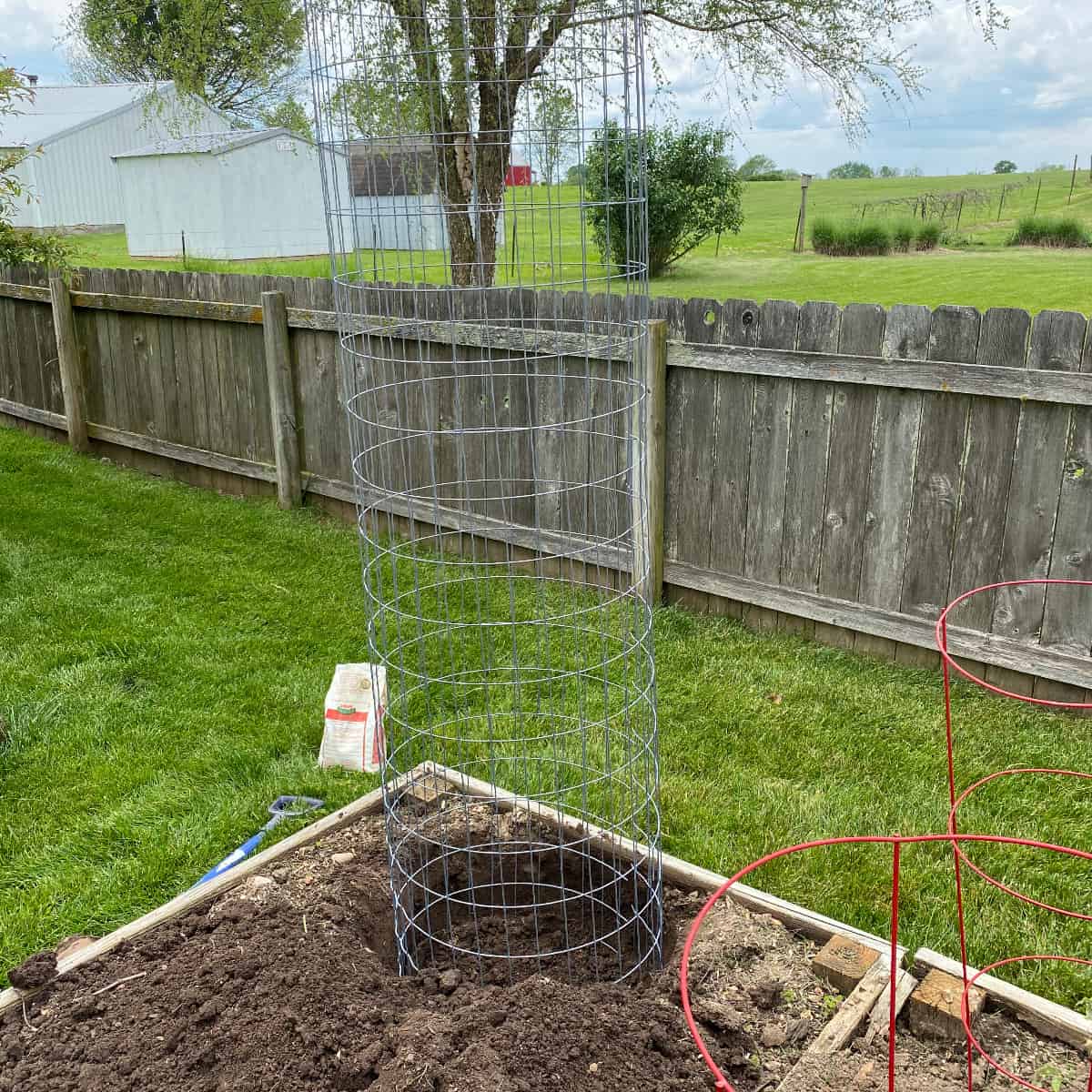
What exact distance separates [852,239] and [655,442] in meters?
18.3

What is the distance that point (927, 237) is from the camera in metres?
21.3

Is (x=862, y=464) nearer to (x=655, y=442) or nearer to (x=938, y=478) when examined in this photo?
(x=938, y=478)

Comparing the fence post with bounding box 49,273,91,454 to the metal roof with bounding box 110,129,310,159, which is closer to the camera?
the fence post with bounding box 49,273,91,454

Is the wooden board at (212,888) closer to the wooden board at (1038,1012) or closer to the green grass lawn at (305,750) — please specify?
the green grass lawn at (305,750)

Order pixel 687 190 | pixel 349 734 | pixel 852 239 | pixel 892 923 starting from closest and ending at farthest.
Answer: pixel 892 923
pixel 349 734
pixel 687 190
pixel 852 239

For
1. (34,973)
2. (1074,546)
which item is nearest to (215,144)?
(1074,546)

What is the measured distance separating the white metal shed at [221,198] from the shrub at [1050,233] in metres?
16.9

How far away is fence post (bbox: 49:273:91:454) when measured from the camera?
8336mm

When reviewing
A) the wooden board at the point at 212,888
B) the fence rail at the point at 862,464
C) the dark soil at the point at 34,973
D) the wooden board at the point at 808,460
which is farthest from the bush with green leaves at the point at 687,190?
the dark soil at the point at 34,973

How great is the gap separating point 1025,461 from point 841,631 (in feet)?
3.86

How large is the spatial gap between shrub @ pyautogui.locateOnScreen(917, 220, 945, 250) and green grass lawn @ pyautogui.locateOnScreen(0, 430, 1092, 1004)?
736 inches

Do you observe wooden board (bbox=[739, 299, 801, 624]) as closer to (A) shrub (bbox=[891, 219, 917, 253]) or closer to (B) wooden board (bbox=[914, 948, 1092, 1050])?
(B) wooden board (bbox=[914, 948, 1092, 1050])

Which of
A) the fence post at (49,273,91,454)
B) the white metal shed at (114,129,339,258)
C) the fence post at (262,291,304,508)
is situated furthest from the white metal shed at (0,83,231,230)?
the fence post at (262,291,304,508)

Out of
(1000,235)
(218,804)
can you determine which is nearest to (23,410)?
(218,804)
